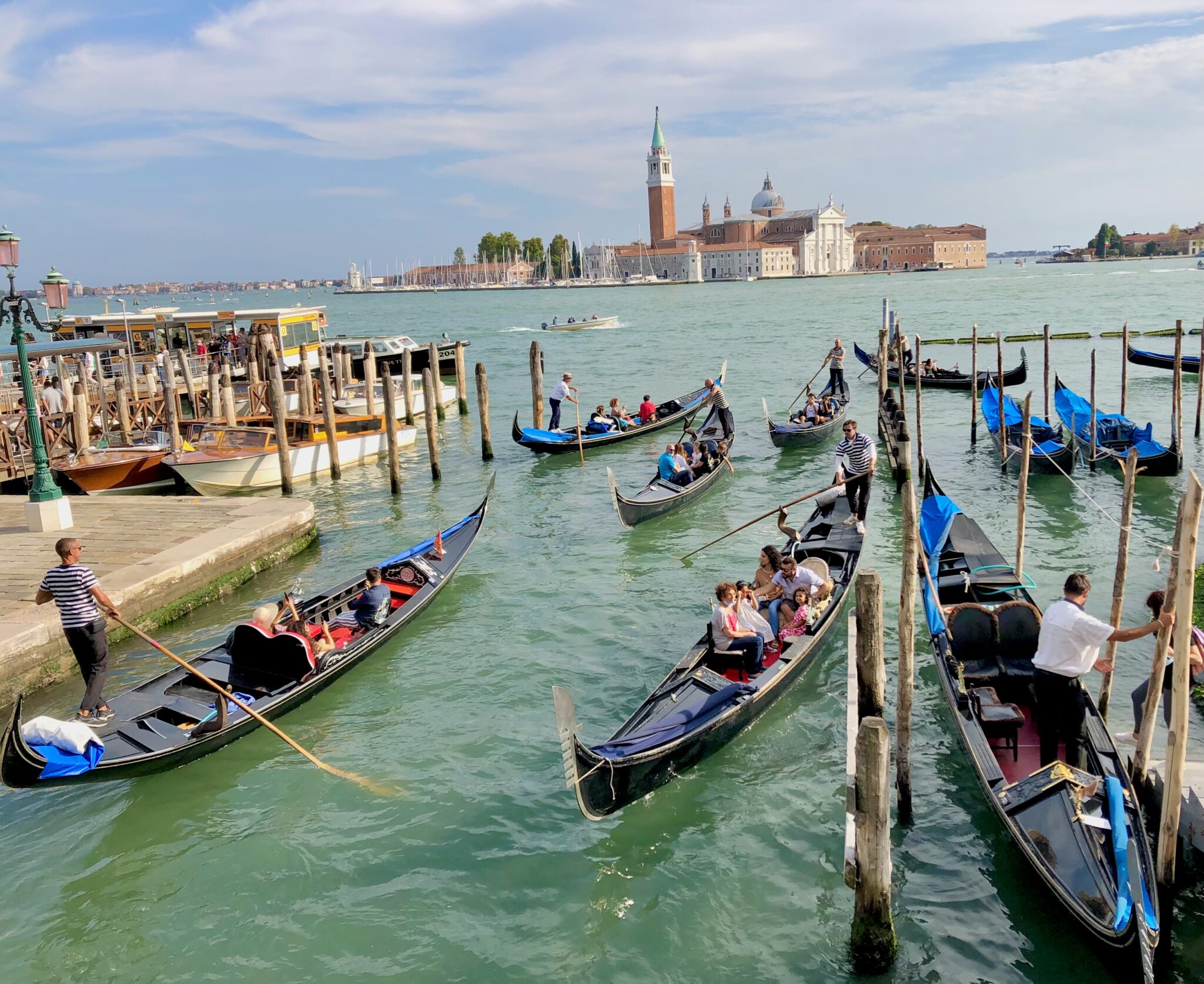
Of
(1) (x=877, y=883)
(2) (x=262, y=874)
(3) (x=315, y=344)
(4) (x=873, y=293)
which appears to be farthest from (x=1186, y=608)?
(4) (x=873, y=293)

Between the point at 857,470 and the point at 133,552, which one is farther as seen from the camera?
the point at 857,470

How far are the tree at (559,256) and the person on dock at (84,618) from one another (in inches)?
4873

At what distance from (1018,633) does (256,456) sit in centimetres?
1063

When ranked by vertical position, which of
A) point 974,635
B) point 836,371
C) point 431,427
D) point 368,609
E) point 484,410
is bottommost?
point 368,609

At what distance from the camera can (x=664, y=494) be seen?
1119 centimetres

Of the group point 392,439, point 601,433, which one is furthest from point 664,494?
point 601,433

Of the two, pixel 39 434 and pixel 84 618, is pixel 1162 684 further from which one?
pixel 39 434

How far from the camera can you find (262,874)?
4887mm

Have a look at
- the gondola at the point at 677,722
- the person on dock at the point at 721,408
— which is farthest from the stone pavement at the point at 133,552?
the person on dock at the point at 721,408

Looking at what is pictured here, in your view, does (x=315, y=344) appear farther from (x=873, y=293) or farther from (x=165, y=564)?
(x=873, y=293)

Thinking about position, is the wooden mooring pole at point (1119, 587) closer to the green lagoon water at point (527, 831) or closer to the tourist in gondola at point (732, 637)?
the green lagoon water at point (527, 831)

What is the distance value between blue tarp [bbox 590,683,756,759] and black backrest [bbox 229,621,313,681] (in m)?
2.35

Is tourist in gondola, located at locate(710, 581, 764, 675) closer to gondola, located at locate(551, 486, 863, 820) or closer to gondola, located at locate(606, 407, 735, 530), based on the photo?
gondola, located at locate(551, 486, 863, 820)

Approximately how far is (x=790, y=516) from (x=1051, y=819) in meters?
7.36
